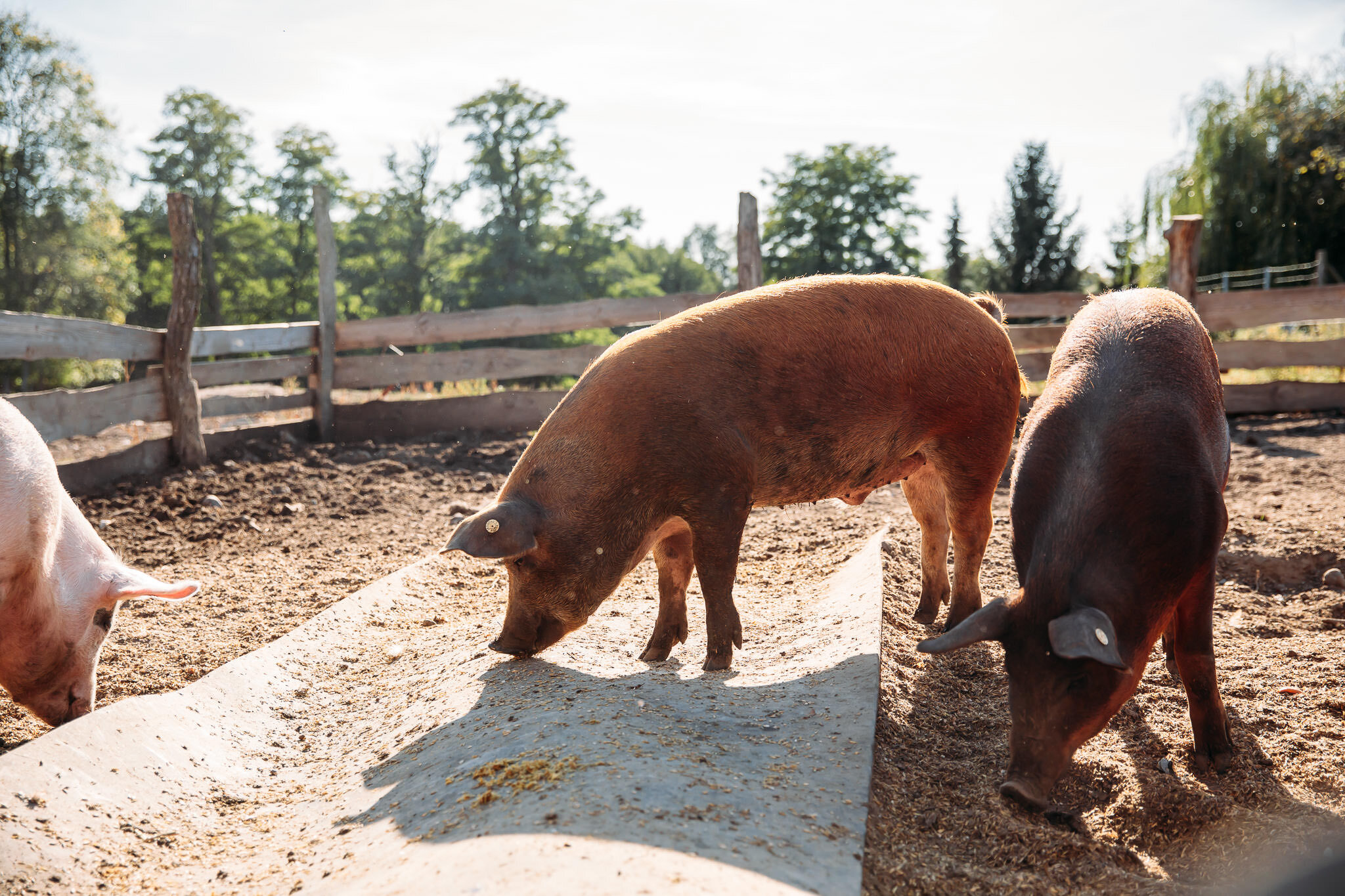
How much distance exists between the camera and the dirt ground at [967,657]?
2.34 m

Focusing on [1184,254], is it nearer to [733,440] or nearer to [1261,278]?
[733,440]

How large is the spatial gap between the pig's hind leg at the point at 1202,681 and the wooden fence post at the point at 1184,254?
8.30 metres

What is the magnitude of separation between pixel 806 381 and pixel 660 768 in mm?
1817

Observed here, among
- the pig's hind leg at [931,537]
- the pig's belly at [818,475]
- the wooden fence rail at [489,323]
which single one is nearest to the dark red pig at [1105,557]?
the pig's belly at [818,475]

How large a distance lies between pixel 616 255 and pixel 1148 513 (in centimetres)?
3139

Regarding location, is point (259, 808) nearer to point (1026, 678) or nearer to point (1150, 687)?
point (1026, 678)

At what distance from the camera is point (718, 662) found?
11.7 ft

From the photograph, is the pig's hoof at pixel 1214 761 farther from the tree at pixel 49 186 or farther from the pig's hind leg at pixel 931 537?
the tree at pixel 49 186

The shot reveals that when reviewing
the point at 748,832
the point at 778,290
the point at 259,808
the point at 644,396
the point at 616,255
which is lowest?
the point at 259,808

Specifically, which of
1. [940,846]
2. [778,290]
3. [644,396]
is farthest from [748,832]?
[778,290]

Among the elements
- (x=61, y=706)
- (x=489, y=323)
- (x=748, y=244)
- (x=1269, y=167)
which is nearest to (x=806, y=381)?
(x=61, y=706)

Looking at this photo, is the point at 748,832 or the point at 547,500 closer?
the point at 748,832

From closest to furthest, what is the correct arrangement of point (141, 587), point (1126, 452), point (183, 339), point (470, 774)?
point (470, 774) < point (1126, 452) < point (141, 587) < point (183, 339)

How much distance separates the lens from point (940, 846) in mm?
2344
